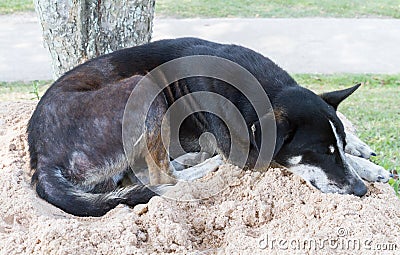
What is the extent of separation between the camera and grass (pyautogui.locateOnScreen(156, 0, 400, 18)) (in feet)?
44.7

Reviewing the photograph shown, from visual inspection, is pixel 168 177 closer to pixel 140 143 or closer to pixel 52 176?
pixel 140 143

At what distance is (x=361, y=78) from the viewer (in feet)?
30.4

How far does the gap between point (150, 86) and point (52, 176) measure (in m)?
1.02

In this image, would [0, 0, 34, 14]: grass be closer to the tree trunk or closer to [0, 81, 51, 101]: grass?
[0, 81, 51, 101]: grass

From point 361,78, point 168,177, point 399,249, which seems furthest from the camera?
point 361,78

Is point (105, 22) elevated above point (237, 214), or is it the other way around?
point (105, 22)

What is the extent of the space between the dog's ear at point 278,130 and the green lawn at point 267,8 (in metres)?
9.89

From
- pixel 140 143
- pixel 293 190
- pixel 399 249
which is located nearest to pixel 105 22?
pixel 140 143

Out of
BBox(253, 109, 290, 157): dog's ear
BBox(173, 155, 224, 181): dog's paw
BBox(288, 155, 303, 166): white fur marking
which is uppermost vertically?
BBox(253, 109, 290, 157): dog's ear
